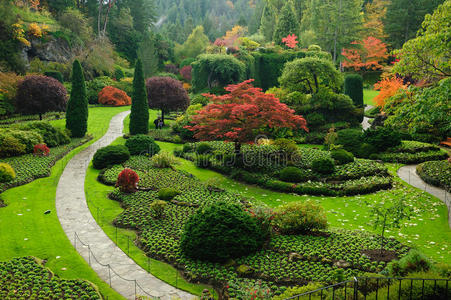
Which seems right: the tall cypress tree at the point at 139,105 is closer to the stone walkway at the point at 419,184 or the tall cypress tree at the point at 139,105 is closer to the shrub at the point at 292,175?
the shrub at the point at 292,175

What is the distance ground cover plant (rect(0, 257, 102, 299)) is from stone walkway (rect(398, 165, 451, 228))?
12.3m

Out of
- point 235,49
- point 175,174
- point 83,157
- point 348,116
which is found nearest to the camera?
point 175,174

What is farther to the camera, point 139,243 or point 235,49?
point 235,49

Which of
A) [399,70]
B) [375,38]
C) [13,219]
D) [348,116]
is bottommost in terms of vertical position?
[13,219]

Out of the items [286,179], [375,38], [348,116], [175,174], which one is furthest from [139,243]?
[375,38]

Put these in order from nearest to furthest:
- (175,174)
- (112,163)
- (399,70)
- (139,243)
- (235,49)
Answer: (139,243)
(399,70)
(175,174)
(112,163)
(235,49)

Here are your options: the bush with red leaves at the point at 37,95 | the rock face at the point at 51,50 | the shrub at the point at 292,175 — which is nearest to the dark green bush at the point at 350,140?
the shrub at the point at 292,175

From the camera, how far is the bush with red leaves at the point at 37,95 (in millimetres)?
25812

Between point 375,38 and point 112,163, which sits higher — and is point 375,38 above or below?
above

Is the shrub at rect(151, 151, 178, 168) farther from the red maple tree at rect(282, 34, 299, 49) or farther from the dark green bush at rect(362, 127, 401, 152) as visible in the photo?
the red maple tree at rect(282, 34, 299, 49)

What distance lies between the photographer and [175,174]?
1862 cm

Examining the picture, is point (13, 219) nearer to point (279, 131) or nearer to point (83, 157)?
point (83, 157)

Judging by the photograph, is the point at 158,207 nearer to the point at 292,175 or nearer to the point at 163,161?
the point at 163,161

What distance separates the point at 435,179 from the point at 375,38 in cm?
3640
